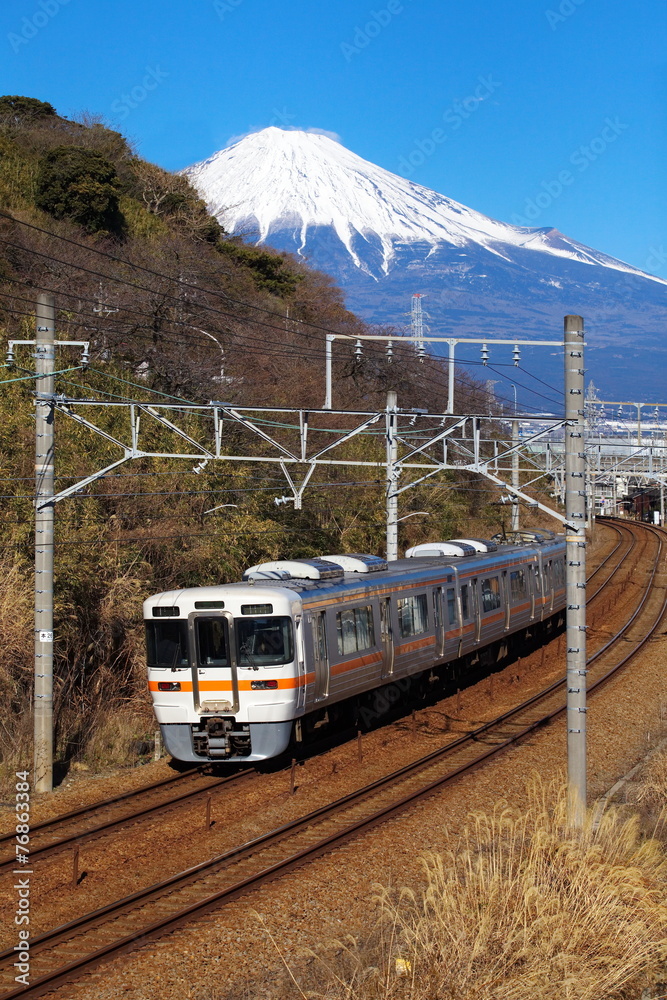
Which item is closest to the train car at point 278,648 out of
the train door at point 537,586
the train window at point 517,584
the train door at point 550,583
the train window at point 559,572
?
the train window at point 517,584

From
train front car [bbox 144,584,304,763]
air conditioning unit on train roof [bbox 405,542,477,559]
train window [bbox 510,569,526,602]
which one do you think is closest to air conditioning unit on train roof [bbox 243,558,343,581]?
train front car [bbox 144,584,304,763]

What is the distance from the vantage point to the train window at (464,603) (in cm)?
1791

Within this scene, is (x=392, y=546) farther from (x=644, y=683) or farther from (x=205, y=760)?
(x=205, y=760)

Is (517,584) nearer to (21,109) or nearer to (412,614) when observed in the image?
(412,614)

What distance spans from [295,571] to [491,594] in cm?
713

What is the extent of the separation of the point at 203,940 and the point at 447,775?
531cm

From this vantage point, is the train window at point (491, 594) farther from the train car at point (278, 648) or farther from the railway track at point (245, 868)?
the railway track at point (245, 868)

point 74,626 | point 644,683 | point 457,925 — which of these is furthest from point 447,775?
point 644,683

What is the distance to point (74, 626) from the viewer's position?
16.0 meters

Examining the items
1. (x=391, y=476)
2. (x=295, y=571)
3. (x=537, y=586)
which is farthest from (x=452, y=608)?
(x=537, y=586)

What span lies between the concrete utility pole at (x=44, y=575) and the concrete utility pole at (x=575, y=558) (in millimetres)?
6207

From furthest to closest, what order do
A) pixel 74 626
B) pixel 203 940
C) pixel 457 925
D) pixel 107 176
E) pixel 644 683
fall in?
pixel 107 176 < pixel 644 683 < pixel 74 626 < pixel 203 940 < pixel 457 925

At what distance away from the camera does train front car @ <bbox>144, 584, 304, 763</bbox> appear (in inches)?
461

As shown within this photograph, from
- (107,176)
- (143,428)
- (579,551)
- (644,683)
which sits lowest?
(644,683)
